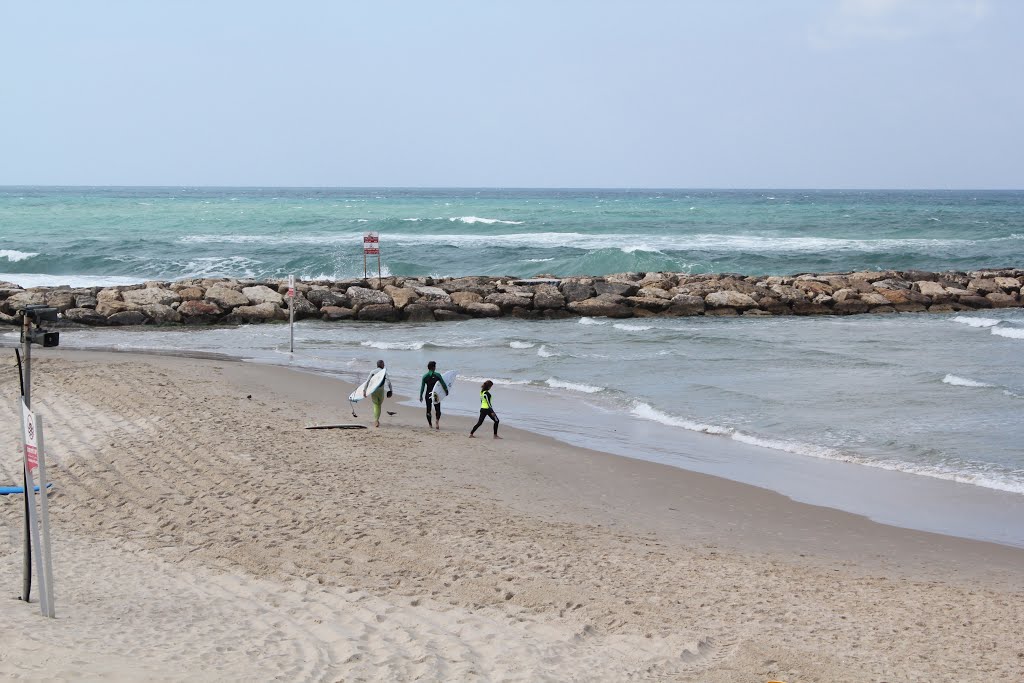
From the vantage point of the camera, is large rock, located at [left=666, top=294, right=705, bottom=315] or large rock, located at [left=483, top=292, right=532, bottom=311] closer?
large rock, located at [left=483, top=292, right=532, bottom=311]

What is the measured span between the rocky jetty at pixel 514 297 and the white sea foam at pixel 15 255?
54.3ft

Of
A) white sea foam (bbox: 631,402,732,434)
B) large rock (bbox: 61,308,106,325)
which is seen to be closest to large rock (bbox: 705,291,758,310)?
white sea foam (bbox: 631,402,732,434)

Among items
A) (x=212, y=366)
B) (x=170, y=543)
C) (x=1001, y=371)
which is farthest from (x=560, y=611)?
(x=1001, y=371)

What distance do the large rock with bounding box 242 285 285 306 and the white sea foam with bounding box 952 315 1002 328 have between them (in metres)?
17.8

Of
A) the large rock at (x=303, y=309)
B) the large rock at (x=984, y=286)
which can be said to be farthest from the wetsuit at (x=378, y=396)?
the large rock at (x=984, y=286)

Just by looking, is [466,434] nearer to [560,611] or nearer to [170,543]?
[170,543]

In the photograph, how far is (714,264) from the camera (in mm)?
44531

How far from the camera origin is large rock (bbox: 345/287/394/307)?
87.7 feet

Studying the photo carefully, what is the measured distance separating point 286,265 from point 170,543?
114 ft

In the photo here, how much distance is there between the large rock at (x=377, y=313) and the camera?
26.4 meters

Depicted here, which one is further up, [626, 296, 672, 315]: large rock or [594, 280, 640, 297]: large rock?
[594, 280, 640, 297]: large rock

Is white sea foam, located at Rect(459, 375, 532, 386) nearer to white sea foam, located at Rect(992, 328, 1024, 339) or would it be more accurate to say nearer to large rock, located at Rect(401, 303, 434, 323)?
large rock, located at Rect(401, 303, 434, 323)

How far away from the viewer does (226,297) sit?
86.4 ft

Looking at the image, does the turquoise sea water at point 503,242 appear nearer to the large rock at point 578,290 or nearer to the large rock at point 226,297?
the large rock at point 578,290
